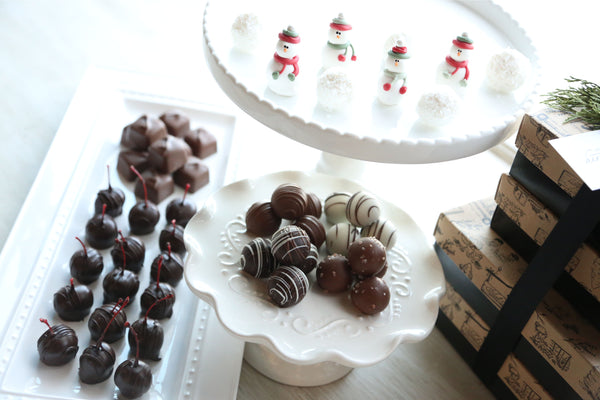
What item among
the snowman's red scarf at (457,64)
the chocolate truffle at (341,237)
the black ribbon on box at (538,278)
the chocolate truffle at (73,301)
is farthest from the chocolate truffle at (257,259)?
the snowman's red scarf at (457,64)

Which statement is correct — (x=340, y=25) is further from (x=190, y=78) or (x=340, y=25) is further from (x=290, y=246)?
(x=190, y=78)

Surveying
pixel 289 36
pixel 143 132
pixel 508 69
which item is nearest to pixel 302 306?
pixel 289 36

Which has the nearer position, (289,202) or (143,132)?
(289,202)

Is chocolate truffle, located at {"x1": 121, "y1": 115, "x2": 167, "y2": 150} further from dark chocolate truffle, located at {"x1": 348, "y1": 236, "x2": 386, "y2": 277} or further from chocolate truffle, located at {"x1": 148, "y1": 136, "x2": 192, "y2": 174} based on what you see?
dark chocolate truffle, located at {"x1": 348, "y1": 236, "x2": 386, "y2": 277}

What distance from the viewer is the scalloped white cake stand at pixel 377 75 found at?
1162 mm

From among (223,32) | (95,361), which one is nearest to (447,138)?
(223,32)

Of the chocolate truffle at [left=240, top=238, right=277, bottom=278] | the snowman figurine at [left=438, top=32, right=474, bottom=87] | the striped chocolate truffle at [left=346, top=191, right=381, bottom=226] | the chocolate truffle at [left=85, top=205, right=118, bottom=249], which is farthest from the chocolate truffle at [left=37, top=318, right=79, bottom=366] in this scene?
the snowman figurine at [left=438, top=32, right=474, bottom=87]

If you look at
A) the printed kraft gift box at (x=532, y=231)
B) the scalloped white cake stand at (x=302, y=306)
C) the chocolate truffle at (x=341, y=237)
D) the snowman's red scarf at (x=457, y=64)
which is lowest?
the scalloped white cake stand at (x=302, y=306)

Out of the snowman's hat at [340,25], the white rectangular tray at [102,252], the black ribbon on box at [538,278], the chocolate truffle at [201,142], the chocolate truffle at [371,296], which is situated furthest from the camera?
the chocolate truffle at [201,142]

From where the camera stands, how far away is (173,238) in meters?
1.48

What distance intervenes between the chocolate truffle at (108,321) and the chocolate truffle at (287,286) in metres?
0.34

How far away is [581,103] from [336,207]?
51cm

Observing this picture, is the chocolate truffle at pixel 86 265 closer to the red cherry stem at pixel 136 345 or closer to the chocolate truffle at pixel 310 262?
the red cherry stem at pixel 136 345

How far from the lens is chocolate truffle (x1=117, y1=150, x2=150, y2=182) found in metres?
1.68
